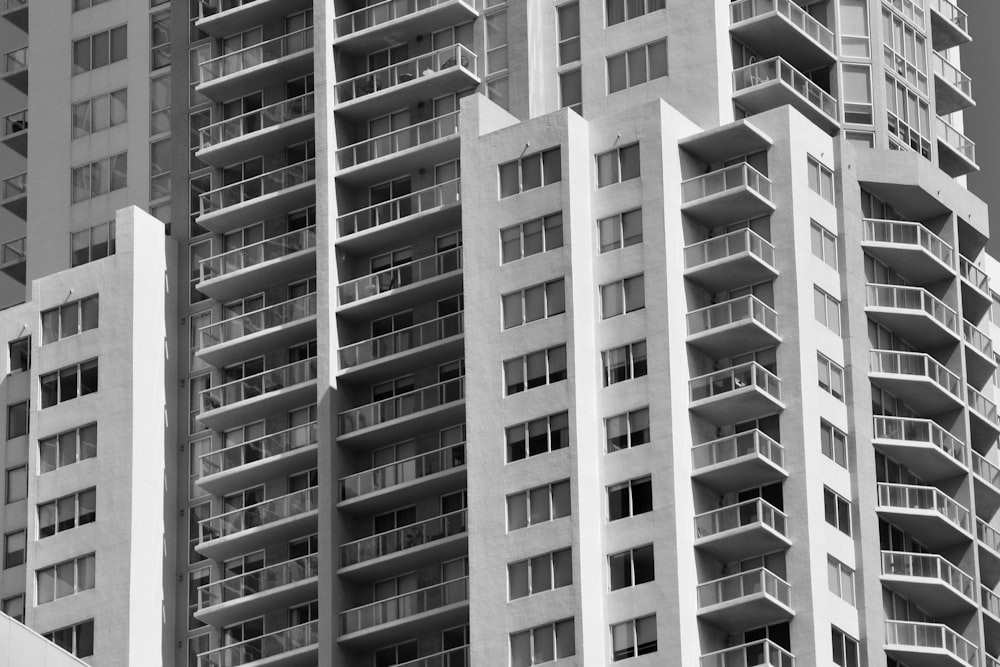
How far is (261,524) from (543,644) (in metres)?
20.3

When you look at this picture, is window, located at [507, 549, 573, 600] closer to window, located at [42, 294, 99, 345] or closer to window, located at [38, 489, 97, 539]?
window, located at [38, 489, 97, 539]

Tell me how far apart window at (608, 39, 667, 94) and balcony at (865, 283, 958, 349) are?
44.0ft

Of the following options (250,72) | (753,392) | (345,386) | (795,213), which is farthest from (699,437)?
(250,72)

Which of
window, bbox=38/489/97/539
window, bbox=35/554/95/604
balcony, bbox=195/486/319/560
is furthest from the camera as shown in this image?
window, bbox=38/489/97/539

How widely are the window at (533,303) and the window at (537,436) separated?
445 cm

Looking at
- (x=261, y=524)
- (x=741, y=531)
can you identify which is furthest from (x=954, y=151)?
(x=261, y=524)

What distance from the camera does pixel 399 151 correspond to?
128500 mm

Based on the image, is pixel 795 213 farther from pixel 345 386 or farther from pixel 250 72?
pixel 250 72

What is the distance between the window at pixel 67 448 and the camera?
12975 centimetres

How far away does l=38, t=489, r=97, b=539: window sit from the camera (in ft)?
421

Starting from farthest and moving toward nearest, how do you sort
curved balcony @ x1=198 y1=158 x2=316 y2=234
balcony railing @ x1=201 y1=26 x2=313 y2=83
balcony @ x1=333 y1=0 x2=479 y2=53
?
1. balcony railing @ x1=201 y1=26 x2=313 y2=83
2. curved balcony @ x1=198 y1=158 x2=316 y2=234
3. balcony @ x1=333 y1=0 x2=479 y2=53

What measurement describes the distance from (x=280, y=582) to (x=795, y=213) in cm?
2856

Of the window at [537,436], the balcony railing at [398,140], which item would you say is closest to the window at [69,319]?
the balcony railing at [398,140]

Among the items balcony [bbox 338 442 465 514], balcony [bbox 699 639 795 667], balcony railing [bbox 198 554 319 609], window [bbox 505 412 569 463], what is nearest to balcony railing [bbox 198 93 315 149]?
balcony [bbox 338 442 465 514]
